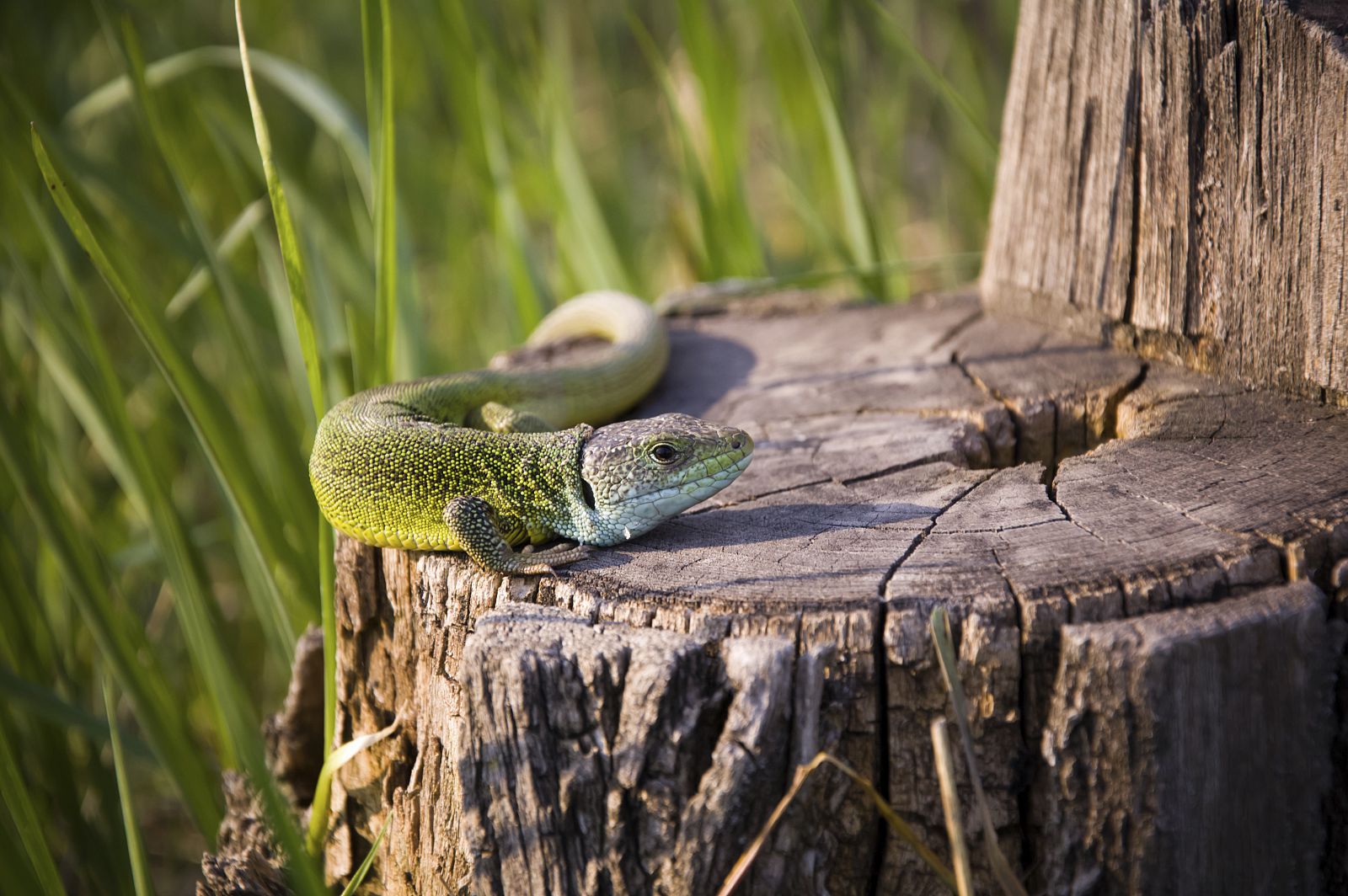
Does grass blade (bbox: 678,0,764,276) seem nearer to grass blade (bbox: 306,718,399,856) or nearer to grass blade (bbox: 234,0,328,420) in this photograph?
grass blade (bbox: 234,0,328,420)

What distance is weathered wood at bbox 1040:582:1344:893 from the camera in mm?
1787

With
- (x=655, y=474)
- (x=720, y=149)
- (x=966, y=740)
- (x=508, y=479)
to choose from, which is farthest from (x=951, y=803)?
(x=720, y=149)

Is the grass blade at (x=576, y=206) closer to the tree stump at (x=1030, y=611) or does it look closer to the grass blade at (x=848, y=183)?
the grass blade at (x=848, y=183)

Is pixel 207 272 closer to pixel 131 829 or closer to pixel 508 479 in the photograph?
pixel 508 479

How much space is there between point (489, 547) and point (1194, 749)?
1.46 metres

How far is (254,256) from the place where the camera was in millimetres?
5223

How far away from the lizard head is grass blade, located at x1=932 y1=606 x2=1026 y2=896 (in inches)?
28.0

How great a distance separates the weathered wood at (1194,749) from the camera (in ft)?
5.86

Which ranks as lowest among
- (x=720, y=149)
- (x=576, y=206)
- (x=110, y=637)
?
(x=110, y=637)

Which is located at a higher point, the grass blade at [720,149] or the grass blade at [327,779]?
the grass blade at [720,149]

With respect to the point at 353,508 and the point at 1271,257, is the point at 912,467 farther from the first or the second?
the point at 353,508

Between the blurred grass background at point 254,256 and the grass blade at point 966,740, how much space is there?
1.17 meters

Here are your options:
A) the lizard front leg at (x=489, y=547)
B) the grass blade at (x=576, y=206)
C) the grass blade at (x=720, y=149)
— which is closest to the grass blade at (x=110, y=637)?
the lizard front leg at (x=489, y=547)

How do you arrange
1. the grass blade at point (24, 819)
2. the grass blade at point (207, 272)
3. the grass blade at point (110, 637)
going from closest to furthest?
the grass blade at point (24, 819), the grass blade at point (110, 637), the grass blade at point (207, 272)
